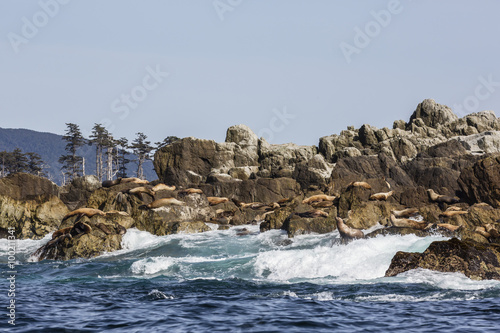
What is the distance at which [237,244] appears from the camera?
24156mm

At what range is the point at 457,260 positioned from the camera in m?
Result: 14.6

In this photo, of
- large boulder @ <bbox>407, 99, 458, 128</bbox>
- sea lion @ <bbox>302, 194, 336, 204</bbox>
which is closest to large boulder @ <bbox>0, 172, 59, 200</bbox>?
sea lion @ <bbox>302, 194, 336, 204</bbox>

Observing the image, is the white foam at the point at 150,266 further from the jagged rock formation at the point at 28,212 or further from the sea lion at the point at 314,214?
the jagged rock formation at the point at 28,212

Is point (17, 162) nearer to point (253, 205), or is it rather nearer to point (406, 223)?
point (253, 205)

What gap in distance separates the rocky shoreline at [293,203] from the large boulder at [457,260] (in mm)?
27

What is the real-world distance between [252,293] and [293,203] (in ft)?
53.4

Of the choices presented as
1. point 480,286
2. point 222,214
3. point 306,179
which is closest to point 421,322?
point 480,286

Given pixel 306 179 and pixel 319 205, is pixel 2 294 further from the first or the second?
pixel 306 179

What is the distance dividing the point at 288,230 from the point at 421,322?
1431 cm

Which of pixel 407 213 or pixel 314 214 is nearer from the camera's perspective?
pixel 407 213

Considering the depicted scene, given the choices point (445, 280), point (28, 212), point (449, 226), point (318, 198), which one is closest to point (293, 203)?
point (318, 198)

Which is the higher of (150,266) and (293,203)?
(293,203)

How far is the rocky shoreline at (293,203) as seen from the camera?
21.4 metres

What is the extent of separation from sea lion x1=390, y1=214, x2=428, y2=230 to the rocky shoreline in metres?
0.06
